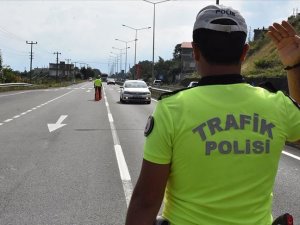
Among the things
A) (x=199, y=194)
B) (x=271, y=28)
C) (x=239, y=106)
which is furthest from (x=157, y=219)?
(x=271, y=28)

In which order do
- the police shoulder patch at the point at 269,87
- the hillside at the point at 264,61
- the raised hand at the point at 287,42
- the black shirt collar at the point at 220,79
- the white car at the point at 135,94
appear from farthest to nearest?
the hillside at the point at 264,61 < the white car at the point at 135,94 < the raised hand at the point at 287,42 < the police shoulder patch at the point at 269,87 < the black shirt collar at the point at 220,79

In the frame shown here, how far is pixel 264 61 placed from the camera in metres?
63.7

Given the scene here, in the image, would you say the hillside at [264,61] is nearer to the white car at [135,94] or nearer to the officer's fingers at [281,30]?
the white car at [135,94]

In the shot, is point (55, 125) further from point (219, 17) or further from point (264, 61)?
point (264, 61)

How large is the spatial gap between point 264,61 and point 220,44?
209ft

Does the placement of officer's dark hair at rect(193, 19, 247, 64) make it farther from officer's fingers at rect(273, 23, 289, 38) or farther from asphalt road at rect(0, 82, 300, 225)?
asphalt road at rect(0, 82, 300, 225)

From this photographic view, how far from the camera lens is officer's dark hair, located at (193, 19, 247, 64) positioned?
197cm

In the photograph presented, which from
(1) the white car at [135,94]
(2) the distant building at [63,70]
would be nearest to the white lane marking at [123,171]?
(1) the white car at [135,94]

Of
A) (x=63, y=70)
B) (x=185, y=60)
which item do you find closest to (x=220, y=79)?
(x=185, y=60)

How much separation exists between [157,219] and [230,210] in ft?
0.92

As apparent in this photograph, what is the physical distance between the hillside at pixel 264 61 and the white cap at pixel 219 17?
4562 cm

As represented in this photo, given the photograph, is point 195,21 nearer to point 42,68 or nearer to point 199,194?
point 199,194

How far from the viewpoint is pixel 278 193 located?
7109 millimetres

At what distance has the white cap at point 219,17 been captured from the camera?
1.97 metres
